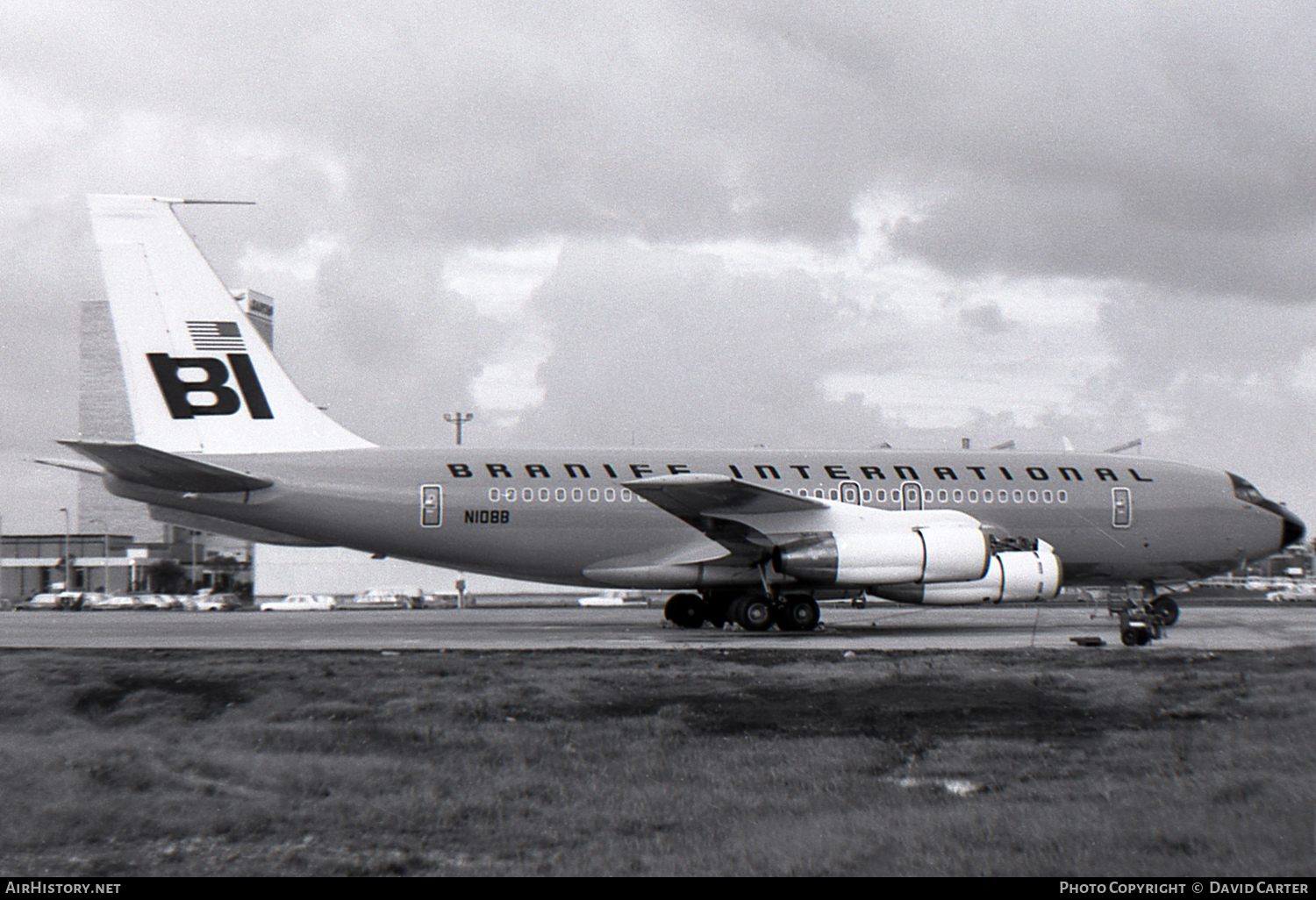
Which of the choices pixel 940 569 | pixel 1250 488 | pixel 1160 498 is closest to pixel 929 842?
pixel 940 569

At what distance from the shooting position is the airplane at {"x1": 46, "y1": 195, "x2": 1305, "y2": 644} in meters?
19.5

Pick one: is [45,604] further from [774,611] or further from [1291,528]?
[1291,528]

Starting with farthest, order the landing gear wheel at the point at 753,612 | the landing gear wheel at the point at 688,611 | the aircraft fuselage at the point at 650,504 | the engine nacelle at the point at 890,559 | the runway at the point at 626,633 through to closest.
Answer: the landing gear wheel at the point at 688,611
the aircraft fuselage at the point at 650,504
the landing gear wheel at the point at 753,612
the engine nacelle at the point at 890,559
the runway at the point at 626,633

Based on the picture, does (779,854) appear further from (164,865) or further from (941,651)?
(941,651)

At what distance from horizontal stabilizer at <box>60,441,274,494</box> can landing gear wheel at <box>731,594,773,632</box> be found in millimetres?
8580

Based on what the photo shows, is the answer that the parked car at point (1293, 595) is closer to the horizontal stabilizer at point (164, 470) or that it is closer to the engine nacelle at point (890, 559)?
the engine nacelle at point (890, 559)

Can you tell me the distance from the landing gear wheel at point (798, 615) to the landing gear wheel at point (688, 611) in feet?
7.60

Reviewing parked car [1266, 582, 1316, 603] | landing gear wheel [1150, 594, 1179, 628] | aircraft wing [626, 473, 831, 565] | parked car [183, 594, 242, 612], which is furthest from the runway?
parked car [1266, 582, 1316, 603]

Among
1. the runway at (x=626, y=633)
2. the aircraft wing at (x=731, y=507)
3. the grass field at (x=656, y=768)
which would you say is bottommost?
the runway at (x=626, y=633)

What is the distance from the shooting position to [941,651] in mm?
14539

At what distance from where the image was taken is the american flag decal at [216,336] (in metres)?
20.2

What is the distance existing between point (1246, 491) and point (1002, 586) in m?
8.13

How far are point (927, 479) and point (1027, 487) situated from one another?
2250 millimetres

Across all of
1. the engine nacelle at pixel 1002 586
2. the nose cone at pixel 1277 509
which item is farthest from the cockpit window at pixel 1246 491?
the engine nacelle at pixel 1002 586
